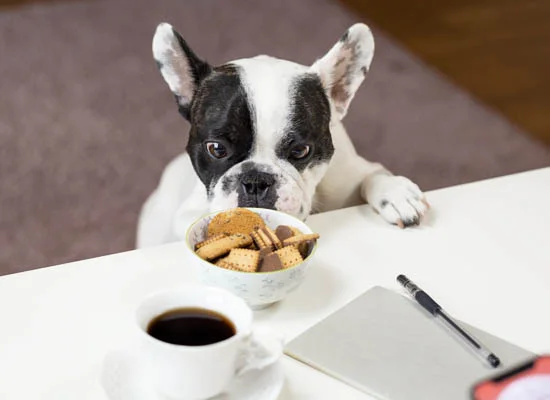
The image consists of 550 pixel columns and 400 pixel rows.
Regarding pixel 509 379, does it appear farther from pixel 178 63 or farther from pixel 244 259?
pixel 178 63

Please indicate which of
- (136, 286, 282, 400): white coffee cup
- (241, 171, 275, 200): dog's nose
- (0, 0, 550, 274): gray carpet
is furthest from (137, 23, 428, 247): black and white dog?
(0, 0, 550, 274): gray carpet

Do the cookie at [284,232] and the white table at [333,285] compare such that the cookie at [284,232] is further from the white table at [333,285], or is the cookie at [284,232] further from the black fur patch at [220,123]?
the black fur patch at [220,123]

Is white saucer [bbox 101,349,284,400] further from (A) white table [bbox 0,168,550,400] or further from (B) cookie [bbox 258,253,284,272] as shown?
(B) cookie [bbox 258,253,284,272]

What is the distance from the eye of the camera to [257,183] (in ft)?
4.16

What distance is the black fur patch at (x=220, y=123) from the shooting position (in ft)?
4.25

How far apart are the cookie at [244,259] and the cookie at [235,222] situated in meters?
0.07

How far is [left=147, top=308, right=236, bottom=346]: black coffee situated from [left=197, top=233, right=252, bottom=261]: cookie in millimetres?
165

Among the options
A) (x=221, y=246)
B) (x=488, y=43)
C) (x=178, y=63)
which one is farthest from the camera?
(x=488, y=43)

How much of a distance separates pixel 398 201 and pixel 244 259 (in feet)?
1.23

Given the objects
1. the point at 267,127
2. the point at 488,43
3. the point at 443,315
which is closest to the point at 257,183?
the point at 267,127

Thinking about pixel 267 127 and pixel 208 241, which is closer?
pixel 208 241

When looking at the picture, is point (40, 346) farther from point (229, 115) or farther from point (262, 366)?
point (229, 115)

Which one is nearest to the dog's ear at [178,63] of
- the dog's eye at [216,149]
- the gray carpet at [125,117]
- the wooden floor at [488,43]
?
the dog's eye at [216,149]

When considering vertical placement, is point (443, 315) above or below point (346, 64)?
below
